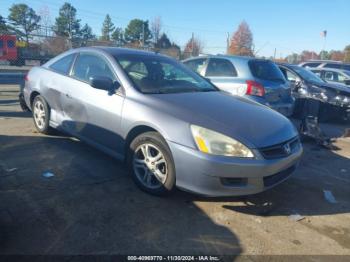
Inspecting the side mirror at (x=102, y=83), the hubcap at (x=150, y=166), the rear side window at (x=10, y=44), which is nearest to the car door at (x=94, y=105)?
the side mirror at (x=102, y=83)

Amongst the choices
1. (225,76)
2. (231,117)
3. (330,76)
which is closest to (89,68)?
A: (231,117)

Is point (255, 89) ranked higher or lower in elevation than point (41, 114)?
higher

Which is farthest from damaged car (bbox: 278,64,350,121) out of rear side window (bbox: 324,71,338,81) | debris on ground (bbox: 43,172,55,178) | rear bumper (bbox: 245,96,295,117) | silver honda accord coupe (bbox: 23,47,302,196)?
debris on ground (bbox: 43,172,55,178)

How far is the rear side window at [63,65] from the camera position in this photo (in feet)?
15.9

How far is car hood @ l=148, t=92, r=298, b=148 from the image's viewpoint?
3197mm

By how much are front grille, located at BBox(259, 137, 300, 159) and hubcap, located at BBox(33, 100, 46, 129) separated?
365 cm

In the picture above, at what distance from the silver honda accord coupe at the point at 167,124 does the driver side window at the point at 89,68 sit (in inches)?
0.6

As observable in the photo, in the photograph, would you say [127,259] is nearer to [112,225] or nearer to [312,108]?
[112,225]

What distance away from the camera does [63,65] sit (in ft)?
16.3

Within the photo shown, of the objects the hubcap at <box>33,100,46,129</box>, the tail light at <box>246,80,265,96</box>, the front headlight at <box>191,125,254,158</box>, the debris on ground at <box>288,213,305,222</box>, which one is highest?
the tail light at <box>246,80,265,96</box>

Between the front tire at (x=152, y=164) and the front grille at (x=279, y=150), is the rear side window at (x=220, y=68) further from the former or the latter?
the front tire at (x=152, y=164)

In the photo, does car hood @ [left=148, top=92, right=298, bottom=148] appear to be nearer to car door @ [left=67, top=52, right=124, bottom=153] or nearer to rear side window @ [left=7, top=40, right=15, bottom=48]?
car door @ [left=67, top=52, right=124, bottom=153]

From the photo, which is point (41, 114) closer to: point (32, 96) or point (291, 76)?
point (32, 96)

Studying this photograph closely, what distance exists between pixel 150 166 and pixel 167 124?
531 millimetres
